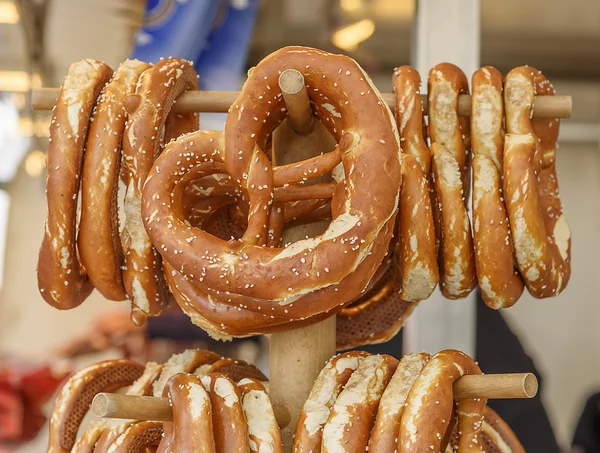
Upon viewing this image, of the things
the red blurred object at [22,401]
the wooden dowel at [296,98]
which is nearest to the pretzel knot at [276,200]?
the wooden dowel at [296,98]

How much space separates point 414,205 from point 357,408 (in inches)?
10.0

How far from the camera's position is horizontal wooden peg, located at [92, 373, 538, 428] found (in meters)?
0.73

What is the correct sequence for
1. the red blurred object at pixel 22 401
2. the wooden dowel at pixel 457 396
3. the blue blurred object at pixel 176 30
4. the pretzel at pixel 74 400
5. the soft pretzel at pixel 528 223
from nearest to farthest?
the wooden dowel at pixel 457 396 → the soft pretzel at pixel 528 223 → the pretzel at pixel 74 400 → the blue blurred object at pixel 176 30 → the red blurred object at pixel 22 401

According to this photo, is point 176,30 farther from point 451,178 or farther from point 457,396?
point 457,396

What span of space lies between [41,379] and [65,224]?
1.72 meters

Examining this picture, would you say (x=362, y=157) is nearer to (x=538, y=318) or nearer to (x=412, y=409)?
(x=412, y=409)

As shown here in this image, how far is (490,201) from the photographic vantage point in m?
0.90

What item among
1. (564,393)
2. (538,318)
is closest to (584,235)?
(538,318)

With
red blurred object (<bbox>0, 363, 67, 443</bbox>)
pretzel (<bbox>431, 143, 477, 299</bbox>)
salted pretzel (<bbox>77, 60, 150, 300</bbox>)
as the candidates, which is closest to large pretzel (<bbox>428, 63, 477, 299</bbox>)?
pretzel (<bbox>431, 143, 477, 299</bbox>)

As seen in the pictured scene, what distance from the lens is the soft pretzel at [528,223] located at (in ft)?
2.92

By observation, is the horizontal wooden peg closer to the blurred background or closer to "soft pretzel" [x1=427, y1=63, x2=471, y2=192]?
"soft pretzel" [x1=427, y1=63, x2=471, y2=192]

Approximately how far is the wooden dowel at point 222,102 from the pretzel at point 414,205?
29mm

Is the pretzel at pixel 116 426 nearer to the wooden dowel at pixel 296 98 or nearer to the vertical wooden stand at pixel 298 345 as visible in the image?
the vertical wooden stand at pixel 298 345

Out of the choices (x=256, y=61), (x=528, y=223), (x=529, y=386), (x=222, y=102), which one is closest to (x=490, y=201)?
(x=528, y=223)
